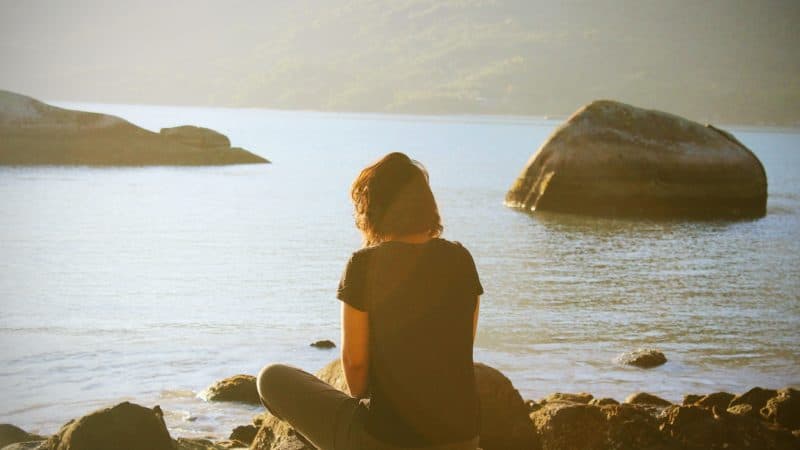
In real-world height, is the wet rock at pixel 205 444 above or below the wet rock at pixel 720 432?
below

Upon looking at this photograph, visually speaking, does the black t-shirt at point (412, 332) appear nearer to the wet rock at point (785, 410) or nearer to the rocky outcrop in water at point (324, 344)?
the wet rock at point (785, 410)

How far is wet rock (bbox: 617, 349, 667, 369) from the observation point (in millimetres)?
13281

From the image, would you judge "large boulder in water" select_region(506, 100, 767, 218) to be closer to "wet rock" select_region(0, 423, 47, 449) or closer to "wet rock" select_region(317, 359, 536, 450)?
"wet rock" select_region(317, 359, 536, 450)

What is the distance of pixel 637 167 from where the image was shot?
36.4 m

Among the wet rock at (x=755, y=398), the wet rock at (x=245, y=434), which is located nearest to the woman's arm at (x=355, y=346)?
the wet rock at (x=245, y=434)

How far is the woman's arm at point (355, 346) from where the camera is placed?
4715 mm

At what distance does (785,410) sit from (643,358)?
4.68 metres

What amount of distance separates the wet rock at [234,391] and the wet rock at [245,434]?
5.80 ft

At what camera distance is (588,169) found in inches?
1431

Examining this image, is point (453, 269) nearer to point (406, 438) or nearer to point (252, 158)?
point (406, 438)

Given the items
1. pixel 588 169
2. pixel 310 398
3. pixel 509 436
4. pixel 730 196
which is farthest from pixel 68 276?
pixel 730 196

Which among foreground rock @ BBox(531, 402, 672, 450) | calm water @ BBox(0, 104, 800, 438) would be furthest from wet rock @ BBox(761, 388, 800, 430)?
calm water @ BBox(0, 104, 800, 438)

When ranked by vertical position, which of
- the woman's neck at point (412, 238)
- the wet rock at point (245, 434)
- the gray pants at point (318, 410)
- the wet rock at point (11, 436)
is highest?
the woman's neck at point (412, 238)

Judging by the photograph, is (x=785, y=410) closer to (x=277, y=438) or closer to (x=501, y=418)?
(x=501, y=418)
